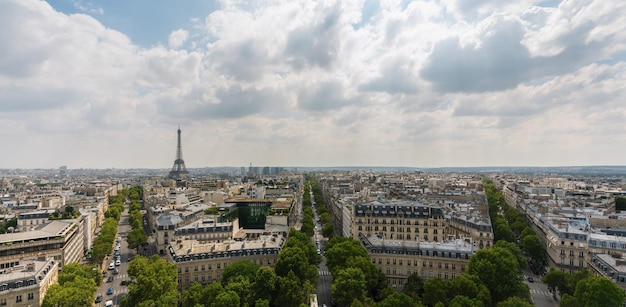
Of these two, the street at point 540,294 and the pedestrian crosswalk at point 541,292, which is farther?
the pedestrian crosswalk at point 541,292

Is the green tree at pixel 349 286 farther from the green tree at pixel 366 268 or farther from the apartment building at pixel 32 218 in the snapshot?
the apartment building at pixel 32 218

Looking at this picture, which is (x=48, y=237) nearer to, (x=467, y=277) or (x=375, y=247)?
(x=375, y=247)

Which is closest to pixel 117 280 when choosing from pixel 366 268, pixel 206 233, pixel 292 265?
pixel 206 233

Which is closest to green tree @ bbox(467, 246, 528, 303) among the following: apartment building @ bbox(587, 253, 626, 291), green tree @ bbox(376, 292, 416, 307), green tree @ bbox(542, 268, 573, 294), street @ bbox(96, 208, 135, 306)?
green tree @ bbox(542, 268, 573, 294)

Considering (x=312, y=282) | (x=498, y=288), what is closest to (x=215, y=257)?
(x=312, y=282)

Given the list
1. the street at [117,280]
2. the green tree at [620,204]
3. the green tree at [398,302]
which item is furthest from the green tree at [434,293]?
the green tree at [620,204]

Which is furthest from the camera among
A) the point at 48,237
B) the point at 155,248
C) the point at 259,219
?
the point at 259,219

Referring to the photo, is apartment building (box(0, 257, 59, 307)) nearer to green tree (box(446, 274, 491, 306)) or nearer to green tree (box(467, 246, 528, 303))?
green tree (box(446, 274, 491, 306))
